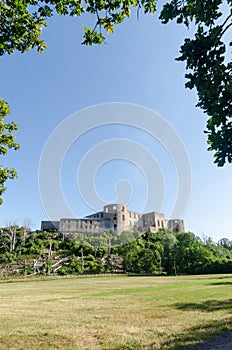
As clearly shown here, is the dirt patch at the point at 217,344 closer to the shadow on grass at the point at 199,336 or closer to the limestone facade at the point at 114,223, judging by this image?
the shadow on grass at the point at 199,336

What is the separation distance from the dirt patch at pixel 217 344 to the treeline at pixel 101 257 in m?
50.4

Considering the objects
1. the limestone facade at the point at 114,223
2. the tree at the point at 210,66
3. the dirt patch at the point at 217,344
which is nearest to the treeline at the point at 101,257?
the limestone facade at the point at 114,223

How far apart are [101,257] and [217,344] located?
204ft

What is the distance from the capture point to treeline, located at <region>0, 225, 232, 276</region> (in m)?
53.7

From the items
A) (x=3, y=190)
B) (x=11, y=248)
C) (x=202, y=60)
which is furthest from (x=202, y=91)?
(x=11, y=248)

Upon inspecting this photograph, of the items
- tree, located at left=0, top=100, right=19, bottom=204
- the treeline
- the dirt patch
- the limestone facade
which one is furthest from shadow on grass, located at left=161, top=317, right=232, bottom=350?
the limestone facade

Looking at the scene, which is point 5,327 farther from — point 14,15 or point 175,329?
point 14,15

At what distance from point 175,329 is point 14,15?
8.48 metres

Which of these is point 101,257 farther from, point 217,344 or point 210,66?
point 210,66

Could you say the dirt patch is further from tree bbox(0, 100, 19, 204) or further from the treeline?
the treeline

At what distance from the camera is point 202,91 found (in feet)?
16.0

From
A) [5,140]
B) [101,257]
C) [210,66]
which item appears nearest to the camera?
[210,66]

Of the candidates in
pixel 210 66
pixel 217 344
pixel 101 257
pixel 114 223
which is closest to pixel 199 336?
pixel 217 344

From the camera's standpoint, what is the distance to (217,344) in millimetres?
5531
